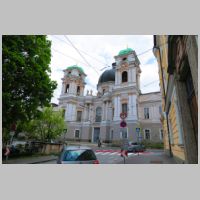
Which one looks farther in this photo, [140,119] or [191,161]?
[140,119]

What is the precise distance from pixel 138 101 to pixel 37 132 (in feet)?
73.5

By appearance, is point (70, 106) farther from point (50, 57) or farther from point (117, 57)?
point (50, 57)

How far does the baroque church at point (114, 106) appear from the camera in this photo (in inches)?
1225

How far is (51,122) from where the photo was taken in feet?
66.1

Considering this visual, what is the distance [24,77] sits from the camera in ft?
30.5

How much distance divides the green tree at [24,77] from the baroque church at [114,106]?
57.2ft

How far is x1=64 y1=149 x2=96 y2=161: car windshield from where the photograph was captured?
4.91 m

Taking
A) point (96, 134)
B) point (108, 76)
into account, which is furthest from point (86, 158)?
point (108, 76)

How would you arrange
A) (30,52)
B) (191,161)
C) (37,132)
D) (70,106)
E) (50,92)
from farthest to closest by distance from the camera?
(70,106)
(37,132)
(50,92)
(30,52)
(191,161)

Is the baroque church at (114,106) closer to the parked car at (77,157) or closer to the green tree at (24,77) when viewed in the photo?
the green tree at (24,77)

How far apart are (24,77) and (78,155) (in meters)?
6.69

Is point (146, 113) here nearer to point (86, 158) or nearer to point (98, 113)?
point (98, 113)

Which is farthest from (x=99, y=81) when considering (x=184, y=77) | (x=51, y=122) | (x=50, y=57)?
(x=184, y=77)

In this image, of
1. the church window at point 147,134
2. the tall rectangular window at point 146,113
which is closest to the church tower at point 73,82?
the tall rectangular window at point 146,113
